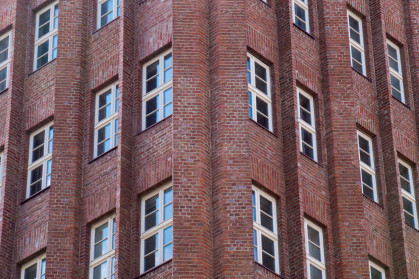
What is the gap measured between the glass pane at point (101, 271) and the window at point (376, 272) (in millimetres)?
7365

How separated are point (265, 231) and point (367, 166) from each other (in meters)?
5.47

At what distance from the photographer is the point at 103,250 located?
132 feet

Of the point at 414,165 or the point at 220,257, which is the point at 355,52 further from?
the point at 220,257

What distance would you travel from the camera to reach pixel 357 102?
1727 inches

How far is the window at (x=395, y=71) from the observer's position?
46.2 m

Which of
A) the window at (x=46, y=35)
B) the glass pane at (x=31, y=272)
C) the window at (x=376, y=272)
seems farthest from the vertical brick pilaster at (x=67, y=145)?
the window at (x=376, y=272)

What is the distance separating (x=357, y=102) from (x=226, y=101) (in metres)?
5.46

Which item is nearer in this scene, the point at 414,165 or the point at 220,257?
the point at 220,257

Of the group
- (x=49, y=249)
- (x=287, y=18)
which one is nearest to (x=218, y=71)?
(x=287, y=18)

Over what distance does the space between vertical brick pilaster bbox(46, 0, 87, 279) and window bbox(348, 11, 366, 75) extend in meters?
8.18

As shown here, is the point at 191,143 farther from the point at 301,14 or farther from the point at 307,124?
the point at 301,14

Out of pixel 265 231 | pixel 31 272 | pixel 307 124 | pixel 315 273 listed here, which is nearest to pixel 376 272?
pixel 315 273

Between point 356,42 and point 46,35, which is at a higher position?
point 46,35

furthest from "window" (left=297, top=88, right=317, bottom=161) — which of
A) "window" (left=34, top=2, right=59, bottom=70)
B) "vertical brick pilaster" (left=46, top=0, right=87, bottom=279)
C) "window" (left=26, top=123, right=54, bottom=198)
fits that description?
"window" (left=34, top=2, right=59, bottom=70)
